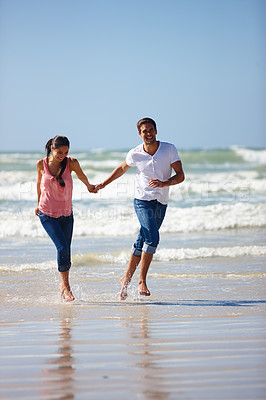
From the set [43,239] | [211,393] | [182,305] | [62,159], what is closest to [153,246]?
[182,305]

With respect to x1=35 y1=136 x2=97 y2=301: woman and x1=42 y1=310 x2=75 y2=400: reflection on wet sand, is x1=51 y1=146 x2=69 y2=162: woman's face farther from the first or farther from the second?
x1=42 y1=310 x2=75 y2=400: reflection on wet sand

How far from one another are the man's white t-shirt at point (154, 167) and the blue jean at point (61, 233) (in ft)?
2.49

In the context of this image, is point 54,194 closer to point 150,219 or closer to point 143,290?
point 150,219

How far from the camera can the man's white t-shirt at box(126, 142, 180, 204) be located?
5762 millimetres

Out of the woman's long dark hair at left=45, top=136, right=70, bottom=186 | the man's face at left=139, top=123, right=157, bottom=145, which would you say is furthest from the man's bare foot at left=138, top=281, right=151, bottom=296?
the man's face at left=139, top=123, right=157, bottom=145

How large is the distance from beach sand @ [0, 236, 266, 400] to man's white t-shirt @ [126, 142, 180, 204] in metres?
1.05

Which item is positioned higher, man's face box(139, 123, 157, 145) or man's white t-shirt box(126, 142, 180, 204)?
man's face box(139, 123, 157, 145)

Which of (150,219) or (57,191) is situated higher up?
(57,191)

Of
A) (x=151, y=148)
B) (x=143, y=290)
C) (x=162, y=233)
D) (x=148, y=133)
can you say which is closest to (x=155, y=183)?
(x=151, y=148)

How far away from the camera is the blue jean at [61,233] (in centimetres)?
570

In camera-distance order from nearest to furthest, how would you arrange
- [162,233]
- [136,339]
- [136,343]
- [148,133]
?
[136,343] < [136,339] < [148,133] < [162,233]

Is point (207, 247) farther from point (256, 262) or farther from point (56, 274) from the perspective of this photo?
point (56, 274)

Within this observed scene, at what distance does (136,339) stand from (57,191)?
1.97 metres

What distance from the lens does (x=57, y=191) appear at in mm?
5668
